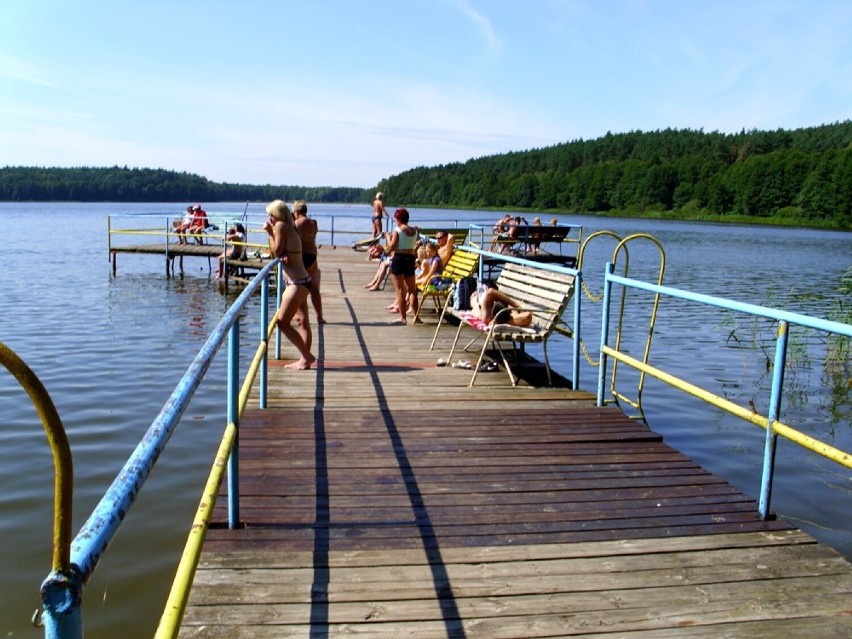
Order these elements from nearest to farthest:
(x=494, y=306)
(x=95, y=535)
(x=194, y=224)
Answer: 1. (x=95, y=535)
2. (x=494, y=306)
3. (x=194, y=224)

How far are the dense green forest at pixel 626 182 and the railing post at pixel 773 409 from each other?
309ft

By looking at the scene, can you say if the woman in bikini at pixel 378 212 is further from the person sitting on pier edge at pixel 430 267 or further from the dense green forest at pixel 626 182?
the dense green forest at pixel 626 182

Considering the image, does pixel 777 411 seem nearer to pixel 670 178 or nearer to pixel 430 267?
pixel 430 267

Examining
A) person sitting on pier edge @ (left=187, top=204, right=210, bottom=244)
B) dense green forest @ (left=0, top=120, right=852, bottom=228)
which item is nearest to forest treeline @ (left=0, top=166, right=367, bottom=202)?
dense green forest @ (left=0, top=120, right=852, bottom=228)

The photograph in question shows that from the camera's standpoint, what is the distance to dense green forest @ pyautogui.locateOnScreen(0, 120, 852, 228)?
3871 inches

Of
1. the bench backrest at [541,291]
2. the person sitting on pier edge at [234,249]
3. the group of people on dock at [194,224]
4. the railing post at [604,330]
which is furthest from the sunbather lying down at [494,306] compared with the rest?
the group of people on dock at [194,224]

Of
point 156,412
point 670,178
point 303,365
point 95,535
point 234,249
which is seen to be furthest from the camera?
point 670,178

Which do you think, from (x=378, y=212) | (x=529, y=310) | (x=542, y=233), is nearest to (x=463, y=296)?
(x=529, y=310)

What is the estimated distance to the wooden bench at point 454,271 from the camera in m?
11.2

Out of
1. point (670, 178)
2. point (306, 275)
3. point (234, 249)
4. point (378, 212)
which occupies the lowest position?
point (234, 249)

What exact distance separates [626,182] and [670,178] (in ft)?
24.7

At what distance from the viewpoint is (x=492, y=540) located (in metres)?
3.69

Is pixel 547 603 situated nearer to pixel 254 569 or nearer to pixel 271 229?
pixel 254 569

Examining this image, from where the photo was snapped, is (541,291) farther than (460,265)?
No
